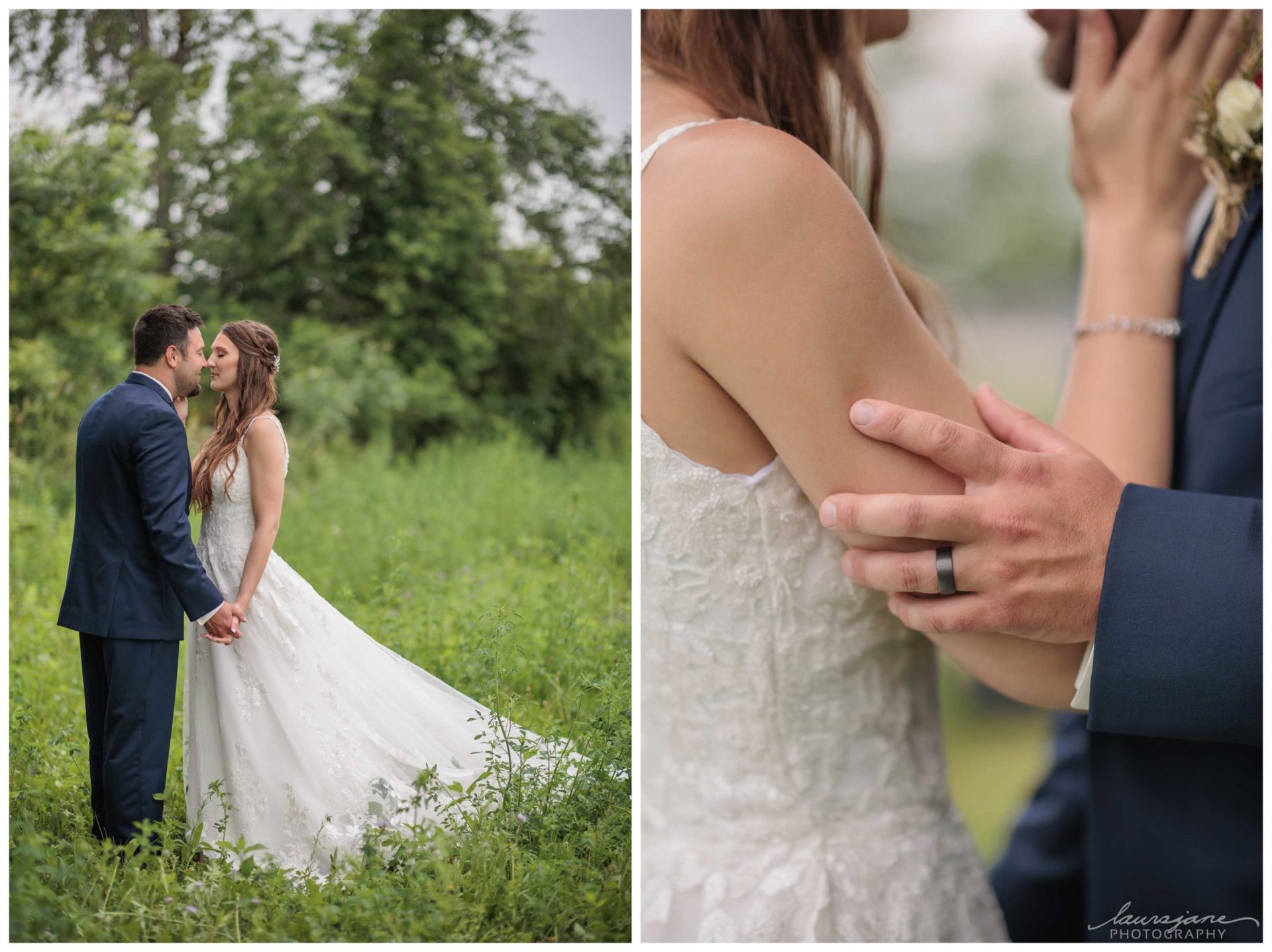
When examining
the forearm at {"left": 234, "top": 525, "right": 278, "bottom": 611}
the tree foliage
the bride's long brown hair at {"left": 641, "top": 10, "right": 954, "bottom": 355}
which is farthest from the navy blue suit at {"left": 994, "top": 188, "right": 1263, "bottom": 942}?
the tree foliage

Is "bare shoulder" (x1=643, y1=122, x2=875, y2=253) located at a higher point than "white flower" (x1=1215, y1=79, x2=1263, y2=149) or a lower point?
lower

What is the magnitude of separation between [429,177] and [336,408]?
2.82 ft

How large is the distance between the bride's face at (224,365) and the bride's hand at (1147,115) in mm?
1487

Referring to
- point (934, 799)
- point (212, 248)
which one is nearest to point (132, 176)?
point (212, 248)

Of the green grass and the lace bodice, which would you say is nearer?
the lace bodice

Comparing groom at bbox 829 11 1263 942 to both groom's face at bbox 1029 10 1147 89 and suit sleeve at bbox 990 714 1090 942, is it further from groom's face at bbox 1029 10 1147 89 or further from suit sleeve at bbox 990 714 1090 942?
groom's face at bbox 1029 10 1147 89

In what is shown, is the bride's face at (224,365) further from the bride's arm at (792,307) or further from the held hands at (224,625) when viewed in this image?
the bride's arm at (792,307)

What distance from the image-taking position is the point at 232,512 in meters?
1.45

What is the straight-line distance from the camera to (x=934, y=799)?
52.0 inches

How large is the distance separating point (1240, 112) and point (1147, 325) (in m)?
0.37

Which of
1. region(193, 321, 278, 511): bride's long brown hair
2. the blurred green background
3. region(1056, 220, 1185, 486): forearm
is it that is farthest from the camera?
the blurred green background

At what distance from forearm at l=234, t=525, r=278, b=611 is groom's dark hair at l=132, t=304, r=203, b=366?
319 mm

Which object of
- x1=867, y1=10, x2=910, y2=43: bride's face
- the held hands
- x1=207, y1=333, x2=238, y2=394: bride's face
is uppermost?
x1=867, y1=10, x2=910, y2=43: bride's face

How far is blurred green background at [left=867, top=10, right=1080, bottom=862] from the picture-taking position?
2.63 m
